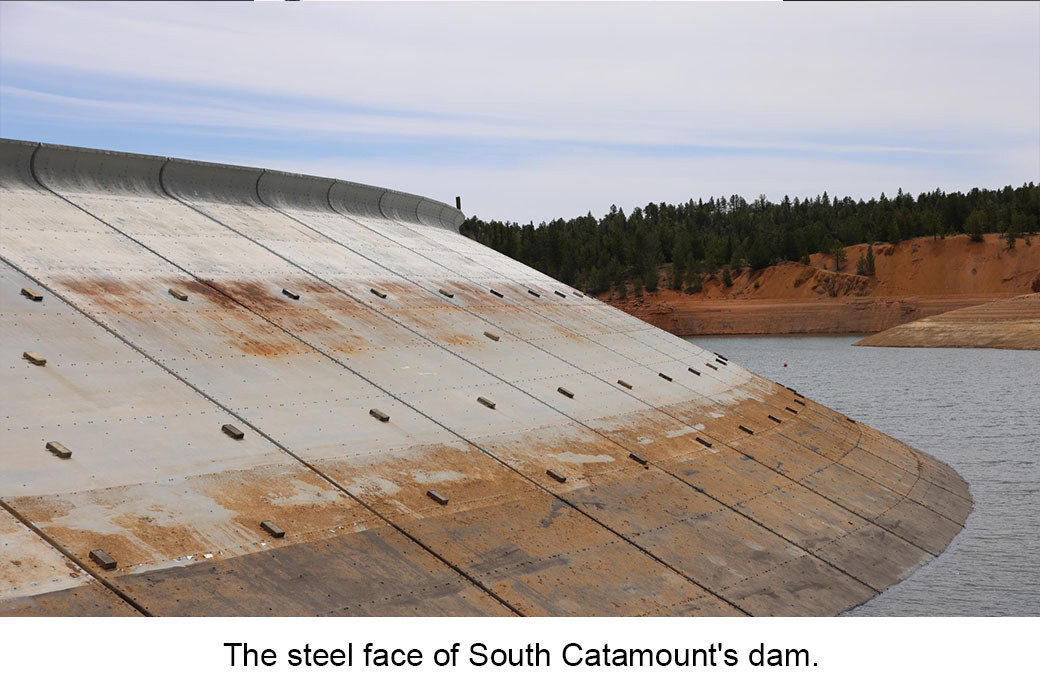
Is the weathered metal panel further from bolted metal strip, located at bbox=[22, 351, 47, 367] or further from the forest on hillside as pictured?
the forest on hillside

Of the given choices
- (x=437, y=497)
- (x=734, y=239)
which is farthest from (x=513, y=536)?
(x=734, y=239)

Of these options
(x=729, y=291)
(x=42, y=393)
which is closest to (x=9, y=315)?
(x=42, y=393)

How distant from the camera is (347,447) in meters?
15.2

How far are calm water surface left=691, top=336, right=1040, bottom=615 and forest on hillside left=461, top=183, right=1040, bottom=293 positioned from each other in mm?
63255

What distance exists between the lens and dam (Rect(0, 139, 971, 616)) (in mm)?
11570

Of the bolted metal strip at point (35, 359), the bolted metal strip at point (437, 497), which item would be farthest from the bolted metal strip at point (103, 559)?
the bolted metal strip at point (437, 497)

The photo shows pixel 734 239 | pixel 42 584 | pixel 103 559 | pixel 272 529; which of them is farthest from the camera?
pixel 734 239

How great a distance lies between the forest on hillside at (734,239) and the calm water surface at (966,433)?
63255 mm

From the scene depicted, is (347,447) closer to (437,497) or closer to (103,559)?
(437,497)

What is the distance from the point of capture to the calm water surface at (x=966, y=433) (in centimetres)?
1764

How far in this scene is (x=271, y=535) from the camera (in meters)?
12.1

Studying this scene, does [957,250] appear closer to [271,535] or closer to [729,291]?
[729,291]

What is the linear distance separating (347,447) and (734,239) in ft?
486

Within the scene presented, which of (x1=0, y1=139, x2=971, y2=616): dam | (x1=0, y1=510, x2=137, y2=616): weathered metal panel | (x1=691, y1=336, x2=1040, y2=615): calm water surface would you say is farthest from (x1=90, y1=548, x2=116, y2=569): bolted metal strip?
(x1=691, y1=336, x2=1040, y2=615): calm water surface
